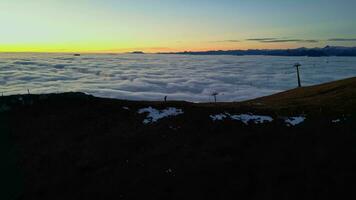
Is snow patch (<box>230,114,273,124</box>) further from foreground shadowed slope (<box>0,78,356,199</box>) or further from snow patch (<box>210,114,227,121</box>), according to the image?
snow patch (<box>210,114,227,121</box>)

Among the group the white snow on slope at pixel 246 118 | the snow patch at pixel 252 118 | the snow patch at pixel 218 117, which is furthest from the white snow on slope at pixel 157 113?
the snow patch at pixel 252 118

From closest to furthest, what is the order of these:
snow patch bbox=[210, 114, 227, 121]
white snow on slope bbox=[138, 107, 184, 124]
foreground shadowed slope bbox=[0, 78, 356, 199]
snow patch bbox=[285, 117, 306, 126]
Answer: foreground shadowed slope bbox=[0, 78, 356, 199]
snow patch bbox=[285, 117, 306, 126]
snow patch bbox=[210, 114, 227, 121]
white snow on slope bbox=[138, 107, 184, 124]

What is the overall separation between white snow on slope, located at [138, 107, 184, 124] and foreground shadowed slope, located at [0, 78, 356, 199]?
42 cm

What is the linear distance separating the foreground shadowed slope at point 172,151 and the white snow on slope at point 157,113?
1.36 feet

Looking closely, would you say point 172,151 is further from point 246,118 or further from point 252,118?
point 252,118

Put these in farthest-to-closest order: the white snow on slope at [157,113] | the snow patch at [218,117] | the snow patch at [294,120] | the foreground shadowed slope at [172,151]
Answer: the white snow on slope at [157,113] → the snow patch at [218,117] → the snow patch at [294,120] → the foreground shadowed slope at [172,151]

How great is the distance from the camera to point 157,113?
992 inches

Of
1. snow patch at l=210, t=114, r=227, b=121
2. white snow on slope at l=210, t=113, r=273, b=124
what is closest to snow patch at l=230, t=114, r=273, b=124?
white snow on slope at l=210, t=113, r=273, b=124

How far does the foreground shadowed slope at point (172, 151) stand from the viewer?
1698 centimetres

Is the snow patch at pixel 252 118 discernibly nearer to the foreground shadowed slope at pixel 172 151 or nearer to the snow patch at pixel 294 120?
the foreground shadowed slope at pixel 172 151

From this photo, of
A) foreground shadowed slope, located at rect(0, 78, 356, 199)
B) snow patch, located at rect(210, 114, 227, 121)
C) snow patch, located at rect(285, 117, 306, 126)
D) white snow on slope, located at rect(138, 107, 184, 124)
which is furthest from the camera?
white snow on slope, located at rect(138, 107, 184, 124)

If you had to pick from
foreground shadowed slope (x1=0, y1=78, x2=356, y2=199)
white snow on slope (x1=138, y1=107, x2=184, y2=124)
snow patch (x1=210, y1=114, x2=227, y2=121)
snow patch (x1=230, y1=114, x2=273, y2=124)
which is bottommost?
foreground shadowed slope (x1=0, y1=78, x2=356, y2=199)

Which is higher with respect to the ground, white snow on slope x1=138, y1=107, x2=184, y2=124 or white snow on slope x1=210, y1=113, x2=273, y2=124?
white snow on slope x1=138, y1=107, x2=184, y2=124

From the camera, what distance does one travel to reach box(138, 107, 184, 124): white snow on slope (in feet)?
80.0
